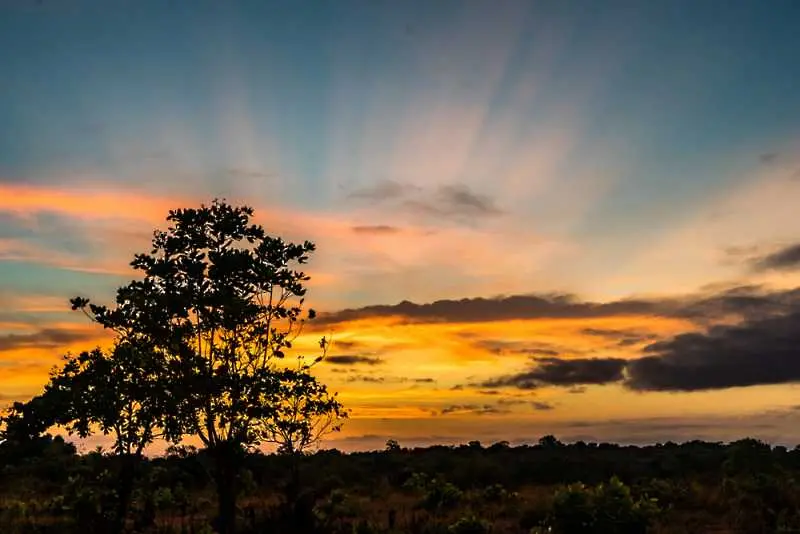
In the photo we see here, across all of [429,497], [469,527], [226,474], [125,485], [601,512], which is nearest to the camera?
[601,512]

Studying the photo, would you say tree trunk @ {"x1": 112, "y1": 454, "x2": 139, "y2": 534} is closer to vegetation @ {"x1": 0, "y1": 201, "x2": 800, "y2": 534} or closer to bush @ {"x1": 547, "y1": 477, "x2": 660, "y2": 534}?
vegetation @ {"x1": 0, "y1": 201, "x2": 800, "y2": 534}

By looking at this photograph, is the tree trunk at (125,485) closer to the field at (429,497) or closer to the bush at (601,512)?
the field at (429,497)

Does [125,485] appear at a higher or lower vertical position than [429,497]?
higher

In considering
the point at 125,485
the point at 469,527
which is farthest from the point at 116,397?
the point at 469,527

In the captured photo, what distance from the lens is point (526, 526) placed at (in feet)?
96.1

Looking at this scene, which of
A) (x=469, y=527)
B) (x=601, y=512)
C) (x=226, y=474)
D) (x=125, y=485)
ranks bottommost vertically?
(x=469, y=527)

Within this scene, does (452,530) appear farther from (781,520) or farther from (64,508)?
(64,508)

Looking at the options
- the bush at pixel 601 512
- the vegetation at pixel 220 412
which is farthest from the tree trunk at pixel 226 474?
the bush at pixel 601 512

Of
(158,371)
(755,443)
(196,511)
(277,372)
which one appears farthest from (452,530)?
(755,443)

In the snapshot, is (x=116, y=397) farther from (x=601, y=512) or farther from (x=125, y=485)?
(x=601, y=512)

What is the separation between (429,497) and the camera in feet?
122

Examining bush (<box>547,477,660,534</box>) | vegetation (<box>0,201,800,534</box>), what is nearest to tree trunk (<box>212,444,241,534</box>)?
vegetation (<box>0,201,800,534</box>)

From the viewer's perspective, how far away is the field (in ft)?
79.8

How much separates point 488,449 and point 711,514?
65.2m
